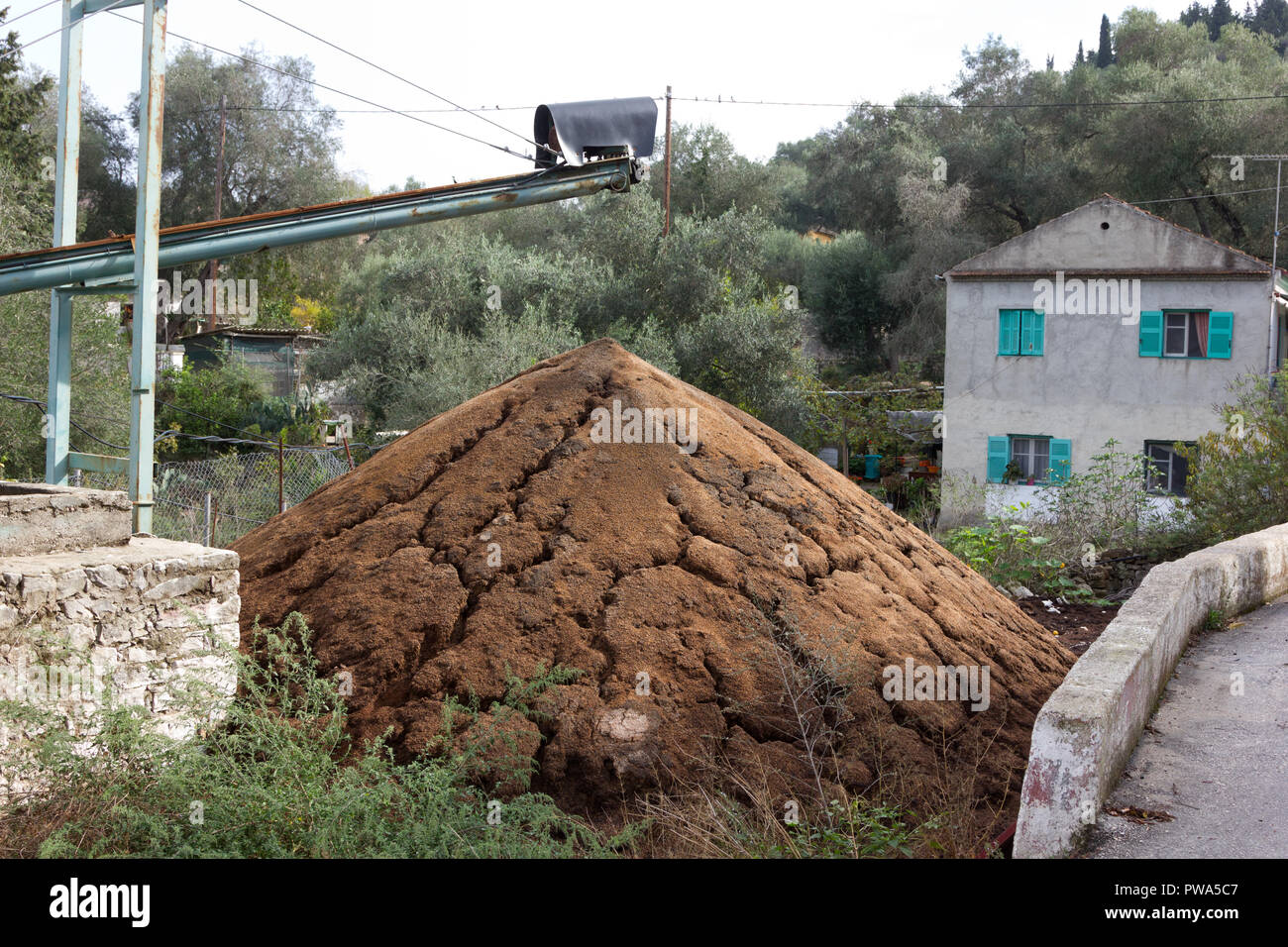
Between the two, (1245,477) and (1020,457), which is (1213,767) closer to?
(1245,477)

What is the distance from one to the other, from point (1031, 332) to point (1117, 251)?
2.09 meters

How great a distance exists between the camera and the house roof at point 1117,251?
1952 centimetres

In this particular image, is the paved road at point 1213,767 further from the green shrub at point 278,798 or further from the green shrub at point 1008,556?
the green shrub at point 1008,556

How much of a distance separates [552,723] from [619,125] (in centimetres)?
488

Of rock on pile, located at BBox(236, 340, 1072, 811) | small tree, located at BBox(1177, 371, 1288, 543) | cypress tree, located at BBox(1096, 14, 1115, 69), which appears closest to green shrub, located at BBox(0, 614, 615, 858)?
rock on pile, located at BBox(236, 340, 1072, 811)

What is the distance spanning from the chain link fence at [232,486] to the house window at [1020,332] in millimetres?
13010

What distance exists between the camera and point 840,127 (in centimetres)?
3584

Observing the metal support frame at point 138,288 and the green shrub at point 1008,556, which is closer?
the metal support frame at point 138,288

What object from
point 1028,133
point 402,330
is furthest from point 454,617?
point 1028,133

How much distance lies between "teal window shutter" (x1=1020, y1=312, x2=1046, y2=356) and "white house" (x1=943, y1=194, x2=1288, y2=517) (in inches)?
0.8

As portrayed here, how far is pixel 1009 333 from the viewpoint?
21031 millimetres
